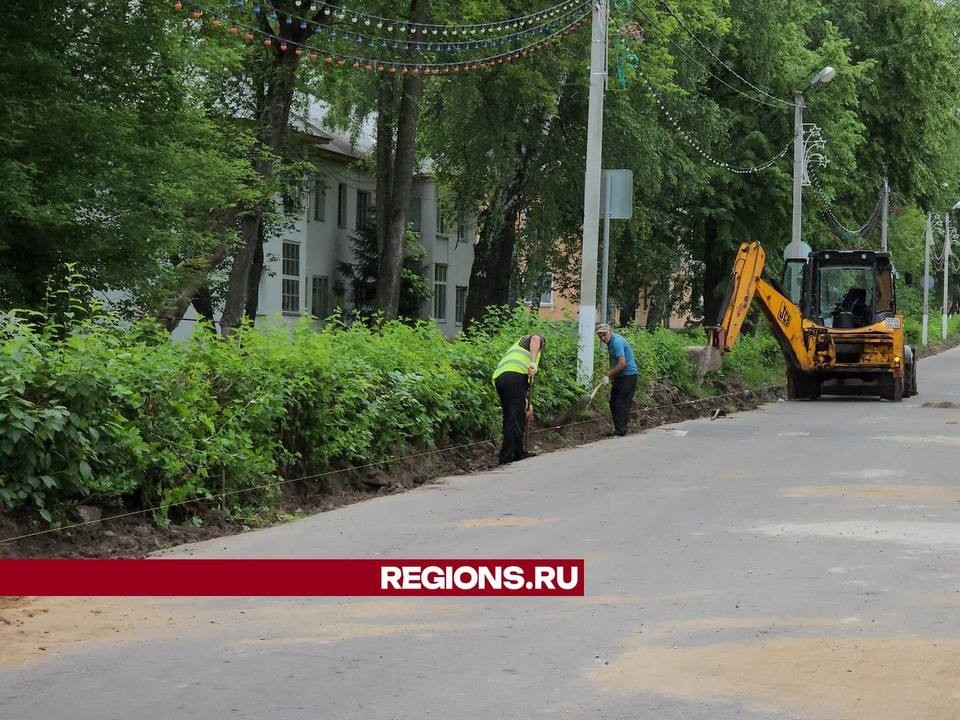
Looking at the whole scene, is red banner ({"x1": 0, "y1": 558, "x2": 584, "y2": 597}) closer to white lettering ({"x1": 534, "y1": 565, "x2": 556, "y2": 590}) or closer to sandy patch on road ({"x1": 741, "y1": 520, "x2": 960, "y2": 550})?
white lettering ({"x1": 534, "y1": 565, "x2": 556, "y2": 590})

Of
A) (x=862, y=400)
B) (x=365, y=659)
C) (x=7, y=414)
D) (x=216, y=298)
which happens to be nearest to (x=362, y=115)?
(x=216, y=298)

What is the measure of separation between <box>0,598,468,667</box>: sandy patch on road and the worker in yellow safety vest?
9.07 m

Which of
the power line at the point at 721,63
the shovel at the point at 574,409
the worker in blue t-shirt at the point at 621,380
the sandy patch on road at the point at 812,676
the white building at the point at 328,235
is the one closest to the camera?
the sandy patch on road at the point at 812,676

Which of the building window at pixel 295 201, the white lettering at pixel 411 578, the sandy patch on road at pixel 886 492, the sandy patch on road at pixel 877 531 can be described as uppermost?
the building window at pixel 295 201

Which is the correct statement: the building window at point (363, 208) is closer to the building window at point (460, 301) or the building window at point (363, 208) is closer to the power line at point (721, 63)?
the building window at point (460, 301)

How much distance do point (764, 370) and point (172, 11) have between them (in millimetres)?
16598

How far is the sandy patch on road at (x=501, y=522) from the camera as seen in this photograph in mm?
12305

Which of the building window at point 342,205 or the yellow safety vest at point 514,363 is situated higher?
the building window at point 342,205

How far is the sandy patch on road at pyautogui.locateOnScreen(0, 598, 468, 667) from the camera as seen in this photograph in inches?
309

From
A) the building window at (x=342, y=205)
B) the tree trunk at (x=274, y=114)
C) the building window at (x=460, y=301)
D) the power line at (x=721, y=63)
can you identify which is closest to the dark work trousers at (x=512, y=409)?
the tree trunk at (x=274, y=114)

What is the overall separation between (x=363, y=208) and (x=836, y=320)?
31.4 metres

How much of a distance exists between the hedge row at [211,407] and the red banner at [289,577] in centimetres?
80

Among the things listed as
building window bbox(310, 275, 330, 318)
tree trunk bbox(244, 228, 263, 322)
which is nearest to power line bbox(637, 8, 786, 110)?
tree trunk bbox(244, 228, 263, 322)

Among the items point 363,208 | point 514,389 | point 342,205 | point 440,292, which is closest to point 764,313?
point 514,389
